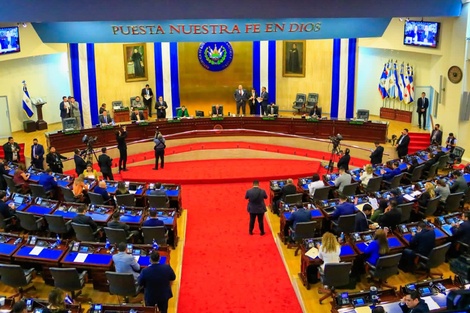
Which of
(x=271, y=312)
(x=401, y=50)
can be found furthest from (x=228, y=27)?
(x=271, y=312)

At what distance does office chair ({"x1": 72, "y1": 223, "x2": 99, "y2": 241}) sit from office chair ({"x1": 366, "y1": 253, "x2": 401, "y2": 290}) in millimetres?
5352

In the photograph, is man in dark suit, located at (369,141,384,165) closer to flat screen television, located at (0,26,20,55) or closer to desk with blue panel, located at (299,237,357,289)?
desk with blue panel, located at (299,237,357,289)

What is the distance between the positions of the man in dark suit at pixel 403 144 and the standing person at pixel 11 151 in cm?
1197

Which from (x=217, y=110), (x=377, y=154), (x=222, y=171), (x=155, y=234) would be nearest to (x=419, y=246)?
(x=155, y=234)

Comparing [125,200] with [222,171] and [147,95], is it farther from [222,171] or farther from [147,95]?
[147,95]

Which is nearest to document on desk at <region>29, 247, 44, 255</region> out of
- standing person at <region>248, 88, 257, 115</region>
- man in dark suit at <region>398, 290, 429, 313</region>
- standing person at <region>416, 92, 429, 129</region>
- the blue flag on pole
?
man in dark suit at <region>398, 290, 429, 313</region>

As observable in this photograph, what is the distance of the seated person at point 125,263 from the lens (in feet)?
29.1

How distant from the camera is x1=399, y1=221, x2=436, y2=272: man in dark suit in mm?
9766

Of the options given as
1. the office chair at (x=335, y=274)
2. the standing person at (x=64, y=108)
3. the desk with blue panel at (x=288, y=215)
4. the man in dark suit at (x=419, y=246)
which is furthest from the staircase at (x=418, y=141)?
the standing person at (x=64, y=108)

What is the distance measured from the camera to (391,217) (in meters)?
10.7

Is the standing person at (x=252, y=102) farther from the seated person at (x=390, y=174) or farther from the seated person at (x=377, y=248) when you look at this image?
the seated person at (x=377, y=248)

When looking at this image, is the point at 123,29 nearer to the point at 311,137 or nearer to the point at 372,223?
the point at 311,137

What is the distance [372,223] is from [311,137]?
372 inches

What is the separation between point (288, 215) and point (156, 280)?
428cm
